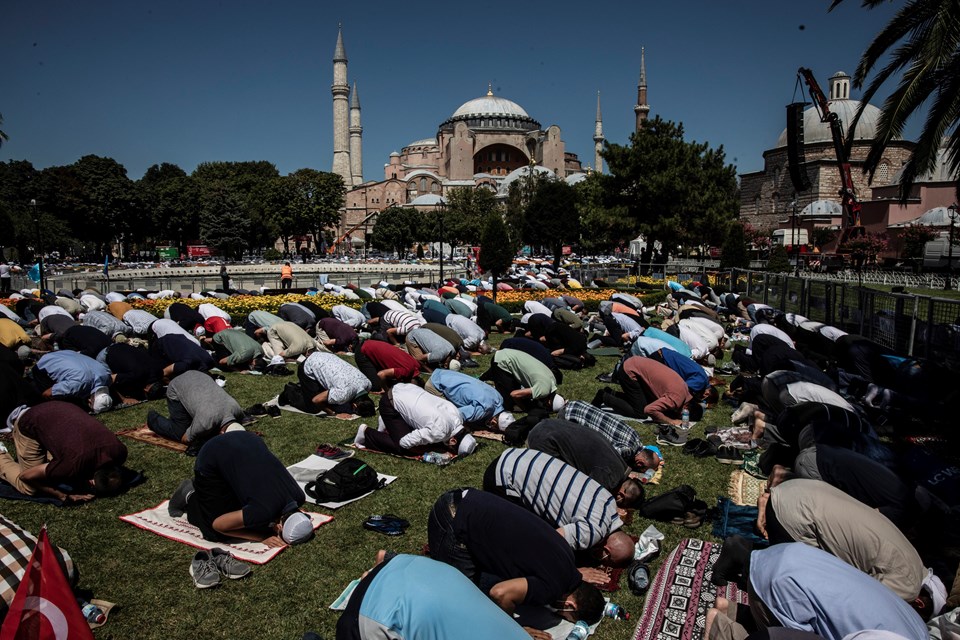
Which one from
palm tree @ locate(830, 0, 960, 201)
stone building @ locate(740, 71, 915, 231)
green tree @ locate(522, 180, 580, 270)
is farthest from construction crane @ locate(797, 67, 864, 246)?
palm tree @ locate(830, 0, 960, 201)

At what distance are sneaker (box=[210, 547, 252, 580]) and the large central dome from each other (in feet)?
317

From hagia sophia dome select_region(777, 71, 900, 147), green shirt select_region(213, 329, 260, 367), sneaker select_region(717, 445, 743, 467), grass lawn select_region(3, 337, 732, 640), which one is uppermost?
hagia sophia dome select_region(777, 71, 900, 147)

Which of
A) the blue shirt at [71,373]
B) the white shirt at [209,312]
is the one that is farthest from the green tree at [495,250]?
the blue shirt at [71,373]

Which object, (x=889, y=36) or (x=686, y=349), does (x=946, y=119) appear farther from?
(x=686, y=349)

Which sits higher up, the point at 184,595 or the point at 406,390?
the point at 406,390

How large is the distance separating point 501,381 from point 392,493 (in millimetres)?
2588

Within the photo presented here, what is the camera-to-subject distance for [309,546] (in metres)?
4.35

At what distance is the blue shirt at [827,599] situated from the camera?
2680 mm

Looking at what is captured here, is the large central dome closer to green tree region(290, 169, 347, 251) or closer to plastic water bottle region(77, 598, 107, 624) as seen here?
green tree region(290, 169, 347, 251)

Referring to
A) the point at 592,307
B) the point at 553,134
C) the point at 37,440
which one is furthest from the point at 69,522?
the point at 553,134

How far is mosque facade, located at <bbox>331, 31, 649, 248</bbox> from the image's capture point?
7650 centimetres

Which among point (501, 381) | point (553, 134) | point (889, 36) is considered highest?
point (553, 134)

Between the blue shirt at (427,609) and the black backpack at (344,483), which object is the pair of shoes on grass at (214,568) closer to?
the black backpack at (344,483)

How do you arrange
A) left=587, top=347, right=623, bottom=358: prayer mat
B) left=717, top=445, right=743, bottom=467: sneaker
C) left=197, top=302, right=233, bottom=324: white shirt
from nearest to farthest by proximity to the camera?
1. left=717, top=445, right=743, bottom=467: sneaker
2. left=587, top=347, right=623, bottom=358: prayer mat
3. left=197, top=302, right=233, bottom=324: white shirt
